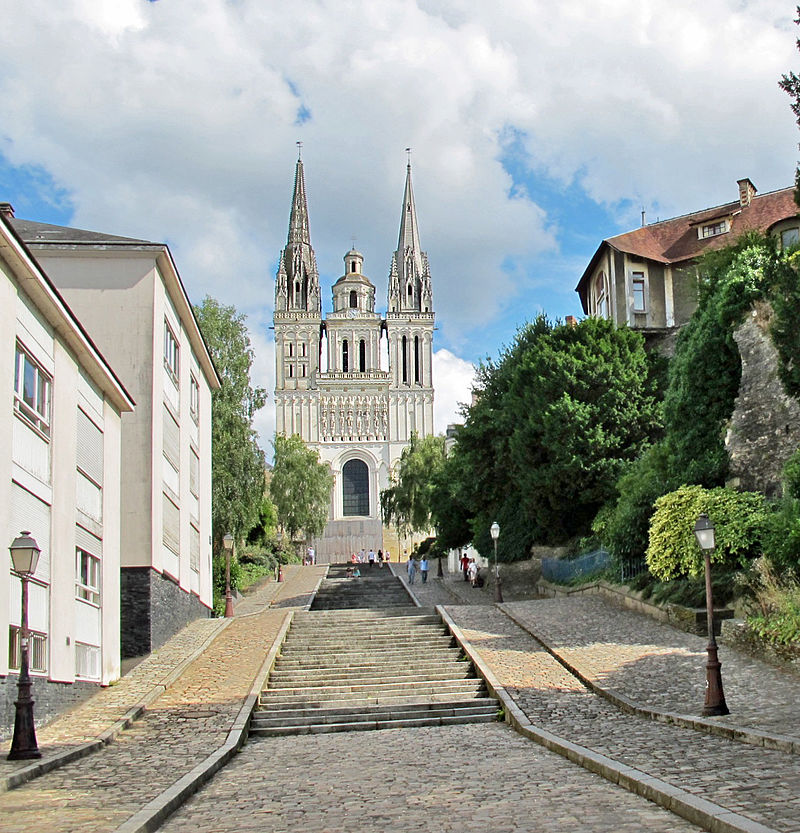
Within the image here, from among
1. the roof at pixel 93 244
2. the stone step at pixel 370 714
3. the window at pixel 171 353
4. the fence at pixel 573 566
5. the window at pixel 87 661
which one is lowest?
the stone step at pixel 370 714

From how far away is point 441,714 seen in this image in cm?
1675

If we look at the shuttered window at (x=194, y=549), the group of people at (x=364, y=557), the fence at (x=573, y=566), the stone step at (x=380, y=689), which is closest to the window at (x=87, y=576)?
the stone step at (x=380, y=689)

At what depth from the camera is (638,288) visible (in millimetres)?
39125

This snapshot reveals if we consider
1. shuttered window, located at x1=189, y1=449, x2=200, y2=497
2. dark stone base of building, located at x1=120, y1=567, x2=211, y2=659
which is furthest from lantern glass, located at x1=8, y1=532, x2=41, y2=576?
shuttered window, located at x1=189, y1=449, x2=200, y2=497

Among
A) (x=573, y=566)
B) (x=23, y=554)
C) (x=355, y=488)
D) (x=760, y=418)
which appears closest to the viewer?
(x=23, y=554)

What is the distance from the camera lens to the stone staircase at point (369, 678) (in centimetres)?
1669

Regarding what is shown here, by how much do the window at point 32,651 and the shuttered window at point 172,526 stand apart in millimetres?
8917

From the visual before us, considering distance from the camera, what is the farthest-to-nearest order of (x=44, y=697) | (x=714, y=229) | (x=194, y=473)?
(x=714, y=229), (x=194, y=473), (x=44, y=697)

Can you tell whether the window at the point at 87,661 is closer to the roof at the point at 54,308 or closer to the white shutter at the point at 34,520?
the white shutter at the point at 34,520

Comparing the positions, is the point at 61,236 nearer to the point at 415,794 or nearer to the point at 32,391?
the point at 32,391

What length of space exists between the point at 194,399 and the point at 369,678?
42.7ft

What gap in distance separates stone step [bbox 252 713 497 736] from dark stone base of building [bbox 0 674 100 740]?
10.3ft

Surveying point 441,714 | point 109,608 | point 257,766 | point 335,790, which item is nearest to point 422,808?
point 335,790

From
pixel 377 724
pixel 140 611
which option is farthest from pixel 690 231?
pixel 377 724
